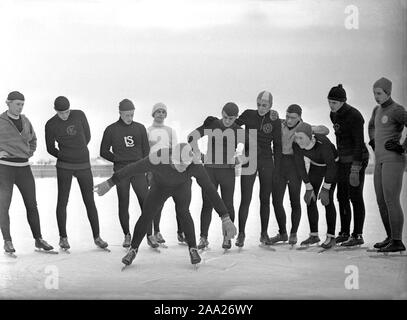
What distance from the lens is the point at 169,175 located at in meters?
6.29

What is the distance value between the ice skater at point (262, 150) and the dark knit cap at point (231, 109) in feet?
0.67

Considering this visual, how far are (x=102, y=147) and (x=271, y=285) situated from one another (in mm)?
2500

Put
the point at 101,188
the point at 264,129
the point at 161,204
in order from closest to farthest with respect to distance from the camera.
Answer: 1. the point at 101,188
2. the point at 161,204
3. the point at 264,129

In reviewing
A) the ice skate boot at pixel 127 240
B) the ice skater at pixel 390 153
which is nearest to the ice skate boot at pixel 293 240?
the ice skater at pixel 390 153

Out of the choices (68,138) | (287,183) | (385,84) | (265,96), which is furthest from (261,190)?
(68,138)

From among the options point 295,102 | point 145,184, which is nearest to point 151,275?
point 145,184

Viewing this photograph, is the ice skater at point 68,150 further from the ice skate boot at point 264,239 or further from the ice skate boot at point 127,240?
the ice skate boot at point 264,239

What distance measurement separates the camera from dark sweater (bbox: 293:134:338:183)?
7.17m

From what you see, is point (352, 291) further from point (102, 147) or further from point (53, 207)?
point (53, 207)

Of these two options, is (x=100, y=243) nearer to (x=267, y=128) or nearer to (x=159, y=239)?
(x=159, y=239)

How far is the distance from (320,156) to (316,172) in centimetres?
21

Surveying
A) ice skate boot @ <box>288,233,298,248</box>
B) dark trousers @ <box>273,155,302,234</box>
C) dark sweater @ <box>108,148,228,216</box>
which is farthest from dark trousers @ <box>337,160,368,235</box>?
dark sweater @ <box>108,148,228,216</box>

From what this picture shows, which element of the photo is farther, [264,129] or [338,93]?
[264,129]

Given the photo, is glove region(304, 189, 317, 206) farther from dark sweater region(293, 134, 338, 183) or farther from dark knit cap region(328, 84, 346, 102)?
dark knit cap region(328, 84, 346, 102)
